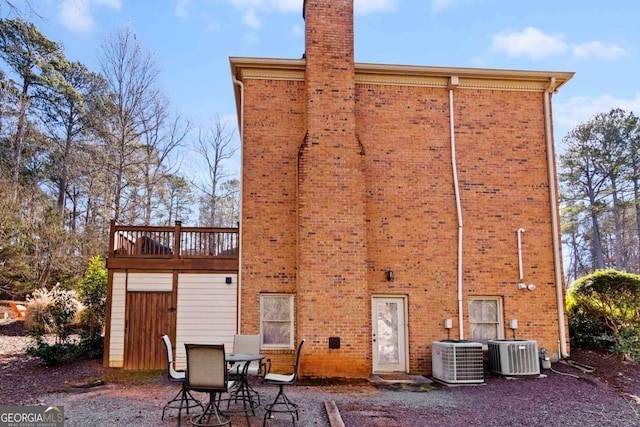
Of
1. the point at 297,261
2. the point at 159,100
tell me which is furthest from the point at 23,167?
the point at 297,261

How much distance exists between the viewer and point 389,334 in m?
10.5

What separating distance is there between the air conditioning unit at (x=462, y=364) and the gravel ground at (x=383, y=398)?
0.27 meters

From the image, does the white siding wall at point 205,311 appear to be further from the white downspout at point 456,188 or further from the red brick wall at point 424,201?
the white downspout at point 456,188

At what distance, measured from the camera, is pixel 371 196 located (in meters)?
10.7

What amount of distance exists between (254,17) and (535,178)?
7626 mm

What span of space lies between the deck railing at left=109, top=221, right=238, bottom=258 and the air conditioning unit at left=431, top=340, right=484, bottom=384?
16.2 ft

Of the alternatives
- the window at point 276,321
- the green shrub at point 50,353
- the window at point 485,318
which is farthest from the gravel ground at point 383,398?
the window at point 276,321

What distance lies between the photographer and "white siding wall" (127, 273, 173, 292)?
1048 cm

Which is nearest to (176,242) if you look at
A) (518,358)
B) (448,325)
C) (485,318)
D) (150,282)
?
(150,282)

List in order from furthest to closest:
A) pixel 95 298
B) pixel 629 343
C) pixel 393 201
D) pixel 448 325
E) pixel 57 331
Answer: pixel 95 298 → pixel 57 331 → pixel 393 201 → pixel 448 325 → pixel 629 343

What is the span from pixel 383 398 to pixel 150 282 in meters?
5.70

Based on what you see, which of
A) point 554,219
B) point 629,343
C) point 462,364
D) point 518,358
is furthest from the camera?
point 554,219

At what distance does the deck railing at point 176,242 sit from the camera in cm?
1068

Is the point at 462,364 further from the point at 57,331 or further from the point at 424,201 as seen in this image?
the point at 57,331
